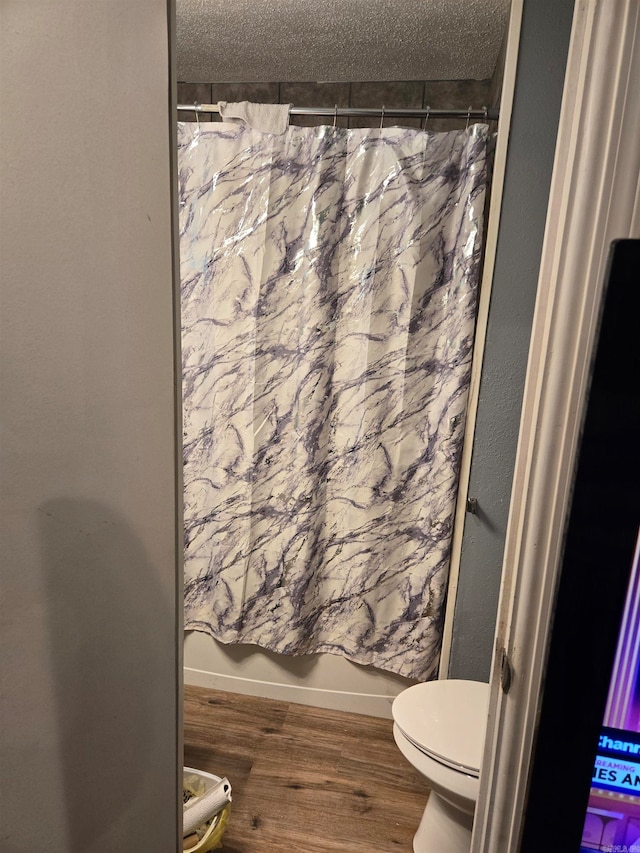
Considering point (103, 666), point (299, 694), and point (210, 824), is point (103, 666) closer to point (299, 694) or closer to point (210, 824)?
point (210, 824)

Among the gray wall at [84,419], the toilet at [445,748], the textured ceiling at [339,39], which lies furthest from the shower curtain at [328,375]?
the gray wall at [84,419]

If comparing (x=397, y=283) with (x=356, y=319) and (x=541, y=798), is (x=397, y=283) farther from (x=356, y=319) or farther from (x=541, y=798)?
(x=541, y=798)

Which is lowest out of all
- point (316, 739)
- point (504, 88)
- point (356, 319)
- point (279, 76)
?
point (316, 739)

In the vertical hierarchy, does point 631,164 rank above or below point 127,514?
above

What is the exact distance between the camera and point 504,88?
5.18 feet

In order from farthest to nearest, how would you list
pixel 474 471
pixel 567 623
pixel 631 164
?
pixel 474 471, pixel 631 164, pixel 567 623

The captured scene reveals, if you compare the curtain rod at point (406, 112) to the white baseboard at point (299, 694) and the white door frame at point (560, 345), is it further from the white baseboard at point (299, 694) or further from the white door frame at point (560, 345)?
the white baseboard at point (299, 694)

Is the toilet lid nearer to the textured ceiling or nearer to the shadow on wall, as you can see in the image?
the shadow on wall

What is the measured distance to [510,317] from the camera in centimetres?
177

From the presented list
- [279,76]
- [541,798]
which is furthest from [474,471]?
[279,76]

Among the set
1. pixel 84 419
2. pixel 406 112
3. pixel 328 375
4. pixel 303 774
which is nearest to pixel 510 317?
pixel 328 375

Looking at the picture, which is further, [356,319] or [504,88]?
[356,319]

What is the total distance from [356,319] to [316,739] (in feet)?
4.83

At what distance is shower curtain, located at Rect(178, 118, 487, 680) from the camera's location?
1.99 metres
